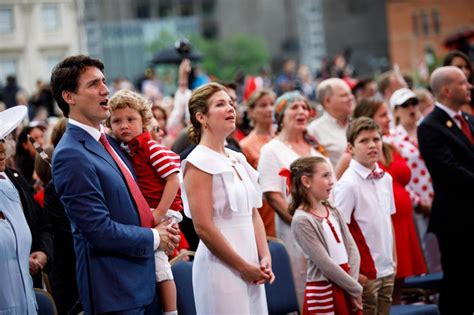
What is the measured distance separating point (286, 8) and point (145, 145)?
64602 millimetres

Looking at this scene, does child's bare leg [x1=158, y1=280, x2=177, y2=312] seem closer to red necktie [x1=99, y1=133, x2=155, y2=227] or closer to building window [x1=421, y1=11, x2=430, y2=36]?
red necktie [x1=99, y1=133, x2=155, y2=227]

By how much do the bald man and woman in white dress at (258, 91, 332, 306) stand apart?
1.68ft

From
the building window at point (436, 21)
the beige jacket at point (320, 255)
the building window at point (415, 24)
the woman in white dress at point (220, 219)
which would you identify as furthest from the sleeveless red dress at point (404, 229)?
the building window at point (415, 24)

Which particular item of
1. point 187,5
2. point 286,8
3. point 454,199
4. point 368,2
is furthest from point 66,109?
point 187,5

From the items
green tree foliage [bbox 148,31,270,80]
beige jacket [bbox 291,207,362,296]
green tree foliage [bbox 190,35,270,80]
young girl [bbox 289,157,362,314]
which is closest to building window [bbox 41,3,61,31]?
green tree foliage [bbox 148,31,270,80]

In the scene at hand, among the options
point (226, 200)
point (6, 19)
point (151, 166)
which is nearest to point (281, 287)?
point (226, 200)

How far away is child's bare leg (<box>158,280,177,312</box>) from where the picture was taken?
5645mm

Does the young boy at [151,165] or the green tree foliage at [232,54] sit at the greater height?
the green tree foliage at [232,54]

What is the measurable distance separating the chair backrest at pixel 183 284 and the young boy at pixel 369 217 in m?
1.50

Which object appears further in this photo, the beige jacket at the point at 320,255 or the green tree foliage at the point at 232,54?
the green tree foliage at the point at 232,54

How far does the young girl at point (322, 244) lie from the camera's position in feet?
22.3

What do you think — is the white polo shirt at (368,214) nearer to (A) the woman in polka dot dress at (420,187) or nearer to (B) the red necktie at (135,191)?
(A) the woman in polka dot dress at (420,187)

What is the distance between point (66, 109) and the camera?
5406 millimetres

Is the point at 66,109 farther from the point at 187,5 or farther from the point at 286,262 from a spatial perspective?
the point at 187,5
